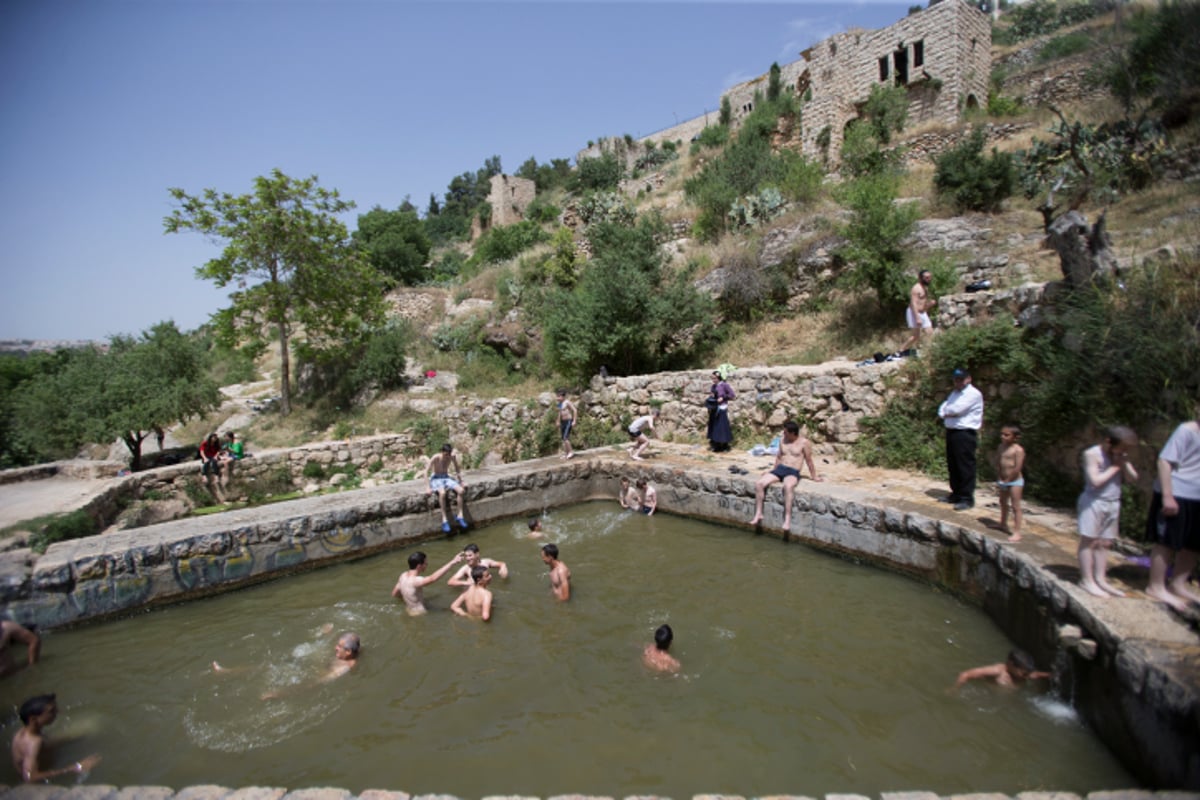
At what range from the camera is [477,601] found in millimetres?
6523

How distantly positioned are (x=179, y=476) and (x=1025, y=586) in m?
13.3

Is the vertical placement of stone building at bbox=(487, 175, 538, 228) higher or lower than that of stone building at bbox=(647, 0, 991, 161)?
higher

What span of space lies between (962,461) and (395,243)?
33313 millimetres

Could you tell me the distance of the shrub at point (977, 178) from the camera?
14.4m

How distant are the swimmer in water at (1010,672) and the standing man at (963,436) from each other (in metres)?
2.49

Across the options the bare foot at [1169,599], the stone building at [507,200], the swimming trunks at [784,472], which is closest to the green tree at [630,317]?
the swimming trunks at [784,472]

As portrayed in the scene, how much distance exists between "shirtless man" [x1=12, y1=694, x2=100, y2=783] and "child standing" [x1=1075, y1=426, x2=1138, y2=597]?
781cm

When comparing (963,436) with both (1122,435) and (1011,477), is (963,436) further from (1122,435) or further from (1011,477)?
(1122,435)

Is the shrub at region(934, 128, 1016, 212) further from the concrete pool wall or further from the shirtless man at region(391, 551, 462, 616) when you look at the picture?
the shirtless man at region(391, 551, 462, 616)

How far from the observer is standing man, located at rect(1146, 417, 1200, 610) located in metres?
4.06

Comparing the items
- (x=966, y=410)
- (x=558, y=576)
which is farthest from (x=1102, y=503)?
(x=558, y=576)

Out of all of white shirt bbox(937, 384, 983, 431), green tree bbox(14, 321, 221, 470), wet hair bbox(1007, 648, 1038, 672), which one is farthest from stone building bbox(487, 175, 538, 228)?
wet hair bbox(1007, 648, 1038, 672)

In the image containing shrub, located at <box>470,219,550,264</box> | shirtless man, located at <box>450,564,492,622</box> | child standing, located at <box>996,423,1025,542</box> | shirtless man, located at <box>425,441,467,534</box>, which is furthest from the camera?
shrub, located at <box>470,219,550,264</box>

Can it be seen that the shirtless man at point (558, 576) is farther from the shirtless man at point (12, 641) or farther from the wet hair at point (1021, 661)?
the shirtless man at point (12, 641)
